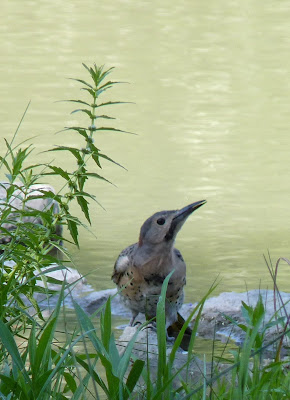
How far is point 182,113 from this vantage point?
13.4 m

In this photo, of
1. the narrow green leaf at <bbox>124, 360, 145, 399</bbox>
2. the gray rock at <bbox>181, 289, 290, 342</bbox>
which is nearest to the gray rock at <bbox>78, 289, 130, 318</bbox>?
the gray rock at <bbox>181, 289, 290, 342</bbox>

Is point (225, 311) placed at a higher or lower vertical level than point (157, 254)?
lower

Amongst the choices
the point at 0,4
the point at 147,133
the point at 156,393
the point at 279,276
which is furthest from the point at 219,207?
the point at 0,4

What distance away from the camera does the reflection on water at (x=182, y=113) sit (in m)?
8.45

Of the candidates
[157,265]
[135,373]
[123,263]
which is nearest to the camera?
[135,373]

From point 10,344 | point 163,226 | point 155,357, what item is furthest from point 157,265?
point 10,344

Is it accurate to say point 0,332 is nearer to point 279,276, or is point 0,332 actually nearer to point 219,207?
point 279,276

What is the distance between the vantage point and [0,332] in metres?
2.95

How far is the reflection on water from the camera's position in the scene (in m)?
8.45

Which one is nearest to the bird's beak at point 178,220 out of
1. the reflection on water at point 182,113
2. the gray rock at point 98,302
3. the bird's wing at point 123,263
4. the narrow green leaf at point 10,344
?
the bird's wing at point 123,263

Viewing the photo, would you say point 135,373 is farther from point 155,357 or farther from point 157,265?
point 157,265


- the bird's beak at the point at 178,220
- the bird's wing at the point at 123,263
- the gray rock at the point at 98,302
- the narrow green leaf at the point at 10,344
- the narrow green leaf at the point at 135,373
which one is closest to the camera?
the narrow green leaf at the point at 10,344

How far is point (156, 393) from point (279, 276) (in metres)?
4.54

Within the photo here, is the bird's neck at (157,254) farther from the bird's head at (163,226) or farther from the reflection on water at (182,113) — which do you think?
the reflection on water at (182,113)
